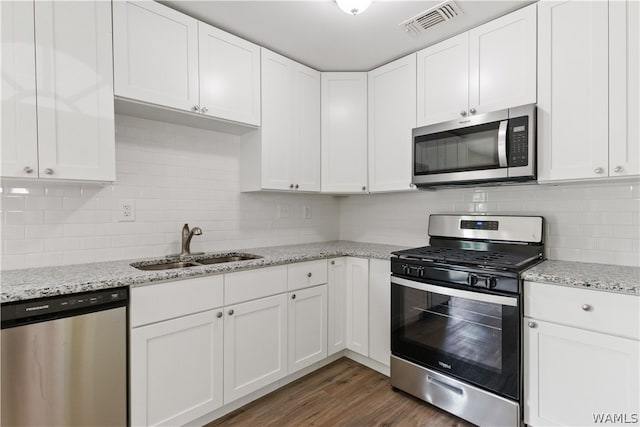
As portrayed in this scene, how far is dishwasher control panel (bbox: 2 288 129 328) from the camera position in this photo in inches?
50.5

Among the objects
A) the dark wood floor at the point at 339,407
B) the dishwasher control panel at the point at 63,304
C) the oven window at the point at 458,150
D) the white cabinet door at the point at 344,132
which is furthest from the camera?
the white cabinet door at the point at 344,132

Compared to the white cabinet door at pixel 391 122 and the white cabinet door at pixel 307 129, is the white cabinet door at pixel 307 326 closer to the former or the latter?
the white cabinet door at pixel 307 129

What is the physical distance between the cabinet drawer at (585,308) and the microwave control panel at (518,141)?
0.72m

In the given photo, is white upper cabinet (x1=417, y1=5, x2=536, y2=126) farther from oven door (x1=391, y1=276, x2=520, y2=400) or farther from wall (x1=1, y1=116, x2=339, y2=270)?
wall (x1=1, y1=116, x2=339, y2=270)

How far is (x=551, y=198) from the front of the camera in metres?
2.13

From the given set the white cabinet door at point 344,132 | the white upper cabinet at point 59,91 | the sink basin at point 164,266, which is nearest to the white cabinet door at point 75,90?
the white upper cabinet at point 59,91

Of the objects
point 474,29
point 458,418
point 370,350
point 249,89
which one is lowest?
point 458,418

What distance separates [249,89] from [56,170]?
4.17 feet

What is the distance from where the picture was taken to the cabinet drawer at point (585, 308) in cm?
144

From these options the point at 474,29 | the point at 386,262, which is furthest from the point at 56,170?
the point at 474,29

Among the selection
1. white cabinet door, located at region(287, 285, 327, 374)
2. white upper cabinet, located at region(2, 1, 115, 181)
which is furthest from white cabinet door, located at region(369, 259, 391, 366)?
white upper cabinet, located at region(2, 1, 115, 181)

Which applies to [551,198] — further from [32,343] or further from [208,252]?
[32,343]

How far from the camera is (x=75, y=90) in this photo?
1610 mm

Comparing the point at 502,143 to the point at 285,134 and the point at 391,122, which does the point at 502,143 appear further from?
the point at 285,134
